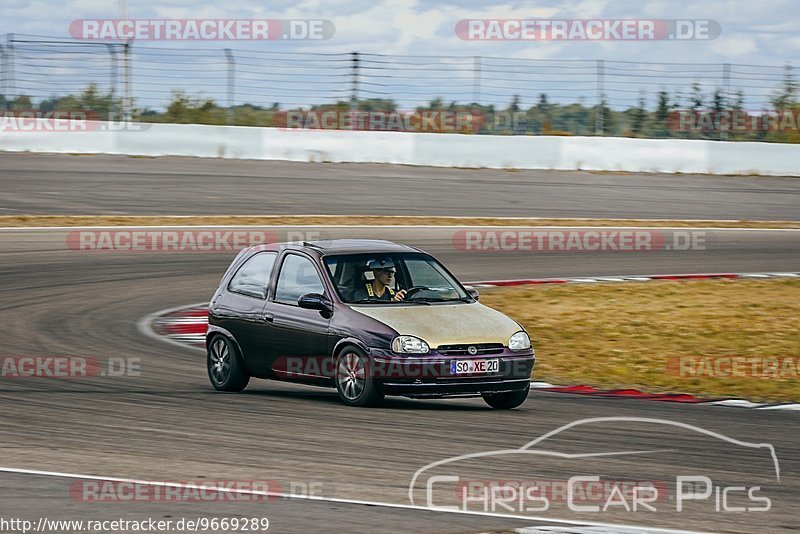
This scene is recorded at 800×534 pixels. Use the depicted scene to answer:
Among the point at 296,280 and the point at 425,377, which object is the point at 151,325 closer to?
the point at 296,280

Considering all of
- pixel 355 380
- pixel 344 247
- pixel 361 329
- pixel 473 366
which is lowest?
pixel 355 380

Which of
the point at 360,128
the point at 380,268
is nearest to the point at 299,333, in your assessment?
the point at 380,268

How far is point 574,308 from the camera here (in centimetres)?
1558

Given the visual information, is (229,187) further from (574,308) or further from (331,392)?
(331,392)

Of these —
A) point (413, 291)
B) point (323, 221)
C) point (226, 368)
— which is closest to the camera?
point (413, 291)

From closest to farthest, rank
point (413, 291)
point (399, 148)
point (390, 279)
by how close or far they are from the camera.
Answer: point (413, 291)
point (390, 279)
point (399, 148)

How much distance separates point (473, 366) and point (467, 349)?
13 centimetres

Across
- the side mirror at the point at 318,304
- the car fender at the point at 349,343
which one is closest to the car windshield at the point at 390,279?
the side mirror at the point at 318,304

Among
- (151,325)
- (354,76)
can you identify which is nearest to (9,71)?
(354,76)

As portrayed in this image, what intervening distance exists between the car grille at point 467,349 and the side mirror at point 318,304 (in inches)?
40.1

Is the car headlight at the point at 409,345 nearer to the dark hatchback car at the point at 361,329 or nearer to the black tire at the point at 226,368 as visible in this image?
the dark hatchback car at the point at 361,329

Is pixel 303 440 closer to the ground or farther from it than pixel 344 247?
closer to the ground

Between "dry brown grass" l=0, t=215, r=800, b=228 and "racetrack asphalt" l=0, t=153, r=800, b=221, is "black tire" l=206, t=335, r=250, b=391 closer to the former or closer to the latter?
"dry brown grass" l=0, t=215, r=800, b=228

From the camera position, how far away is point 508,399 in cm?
952
